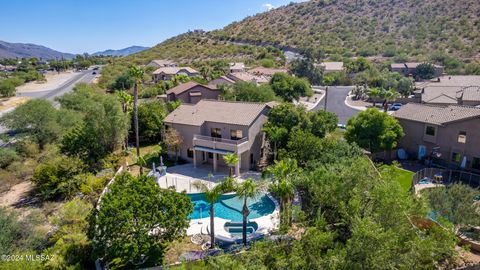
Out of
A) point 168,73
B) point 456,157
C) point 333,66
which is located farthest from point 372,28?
point 456,157

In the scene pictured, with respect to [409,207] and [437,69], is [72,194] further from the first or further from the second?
[437,69]

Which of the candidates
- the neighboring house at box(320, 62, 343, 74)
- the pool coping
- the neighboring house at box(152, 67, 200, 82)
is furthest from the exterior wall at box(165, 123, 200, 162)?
the neighboring house at box(320, 62, 343, 74)

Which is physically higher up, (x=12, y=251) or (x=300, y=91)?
(x=300, y=91)

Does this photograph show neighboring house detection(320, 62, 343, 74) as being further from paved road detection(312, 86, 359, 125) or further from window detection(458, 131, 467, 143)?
window detection(458, 131, 467, 143)

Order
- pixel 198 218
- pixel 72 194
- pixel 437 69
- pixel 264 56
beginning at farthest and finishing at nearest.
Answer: pixel 264 56
pixel 437 69
pixel 72 194
pixel 198 218

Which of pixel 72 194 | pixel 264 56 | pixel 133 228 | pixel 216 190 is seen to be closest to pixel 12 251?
pixel 133 228
